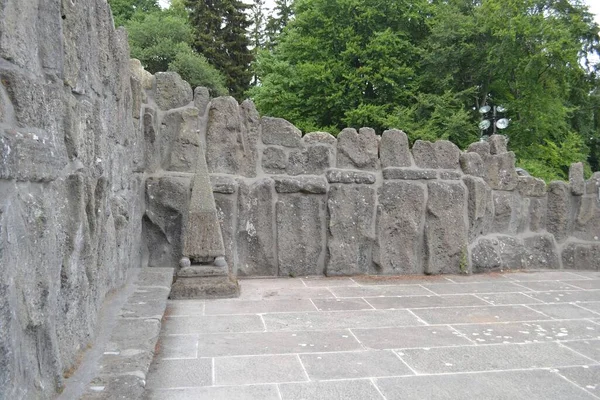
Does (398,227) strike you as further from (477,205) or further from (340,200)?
(477,205)

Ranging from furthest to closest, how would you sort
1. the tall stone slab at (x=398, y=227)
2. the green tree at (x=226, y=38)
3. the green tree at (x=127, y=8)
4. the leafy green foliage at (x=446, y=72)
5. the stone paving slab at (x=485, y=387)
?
1. the green tree at (x=226, y=38)
2. the green tree at (x=127, y=8)
3. the leafy green foliage at (x=446, y=72)
4. the tall stone slab at (x=398, y=227)
5. the stone paving slab at (x=485, y=387)

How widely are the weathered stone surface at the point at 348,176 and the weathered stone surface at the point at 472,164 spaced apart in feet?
3.45

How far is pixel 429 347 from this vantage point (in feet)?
11.3

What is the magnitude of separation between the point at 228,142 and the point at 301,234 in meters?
1.12

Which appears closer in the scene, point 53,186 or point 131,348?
point 53,186

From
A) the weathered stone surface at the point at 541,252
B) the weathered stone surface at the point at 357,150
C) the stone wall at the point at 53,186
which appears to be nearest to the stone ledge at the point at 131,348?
the stone wall at the point at 53,186

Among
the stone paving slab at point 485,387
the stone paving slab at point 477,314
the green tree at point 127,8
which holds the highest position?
the green tree at point 127,8

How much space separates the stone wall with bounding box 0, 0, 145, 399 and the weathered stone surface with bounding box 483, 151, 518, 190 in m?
4.02

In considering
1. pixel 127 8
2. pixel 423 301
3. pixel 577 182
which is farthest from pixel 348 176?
pixel 127 8

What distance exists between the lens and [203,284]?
4.64 meters

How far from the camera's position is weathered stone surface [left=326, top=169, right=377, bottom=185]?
5625 mm

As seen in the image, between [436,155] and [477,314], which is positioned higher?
[436,155]

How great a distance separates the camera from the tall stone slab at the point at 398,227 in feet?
18.8

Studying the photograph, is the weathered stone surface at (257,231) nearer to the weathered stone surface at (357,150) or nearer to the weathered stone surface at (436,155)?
the weathered stone surface at (357,150)
